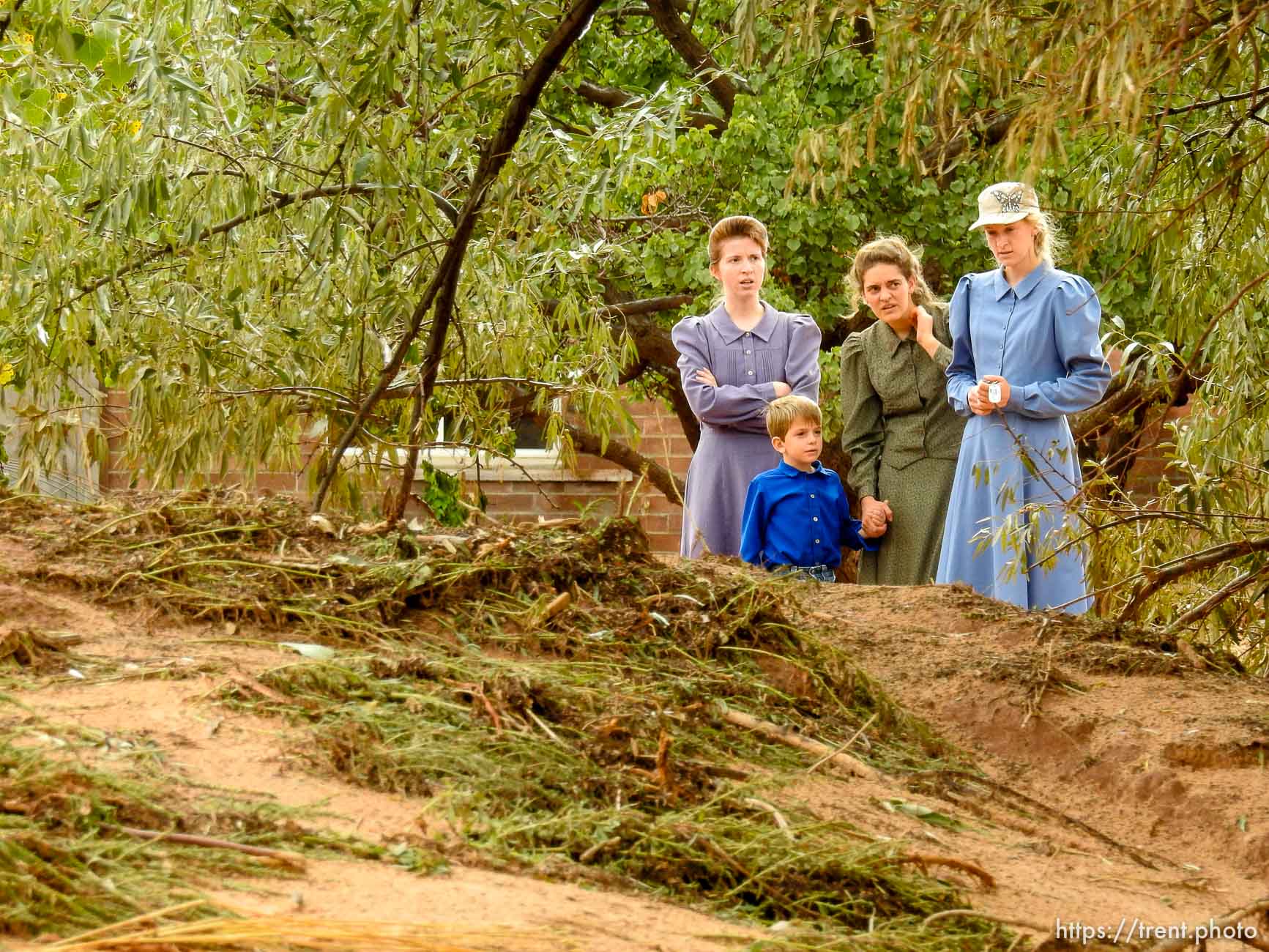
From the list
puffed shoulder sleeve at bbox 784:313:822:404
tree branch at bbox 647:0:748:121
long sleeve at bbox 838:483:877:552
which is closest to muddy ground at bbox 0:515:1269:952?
long sleeve at bbox 838:483:877:552

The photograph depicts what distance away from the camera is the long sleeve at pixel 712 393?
555 cm

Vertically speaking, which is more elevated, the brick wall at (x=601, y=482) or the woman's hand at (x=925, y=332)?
the woman's hand at (x=925, y=332)

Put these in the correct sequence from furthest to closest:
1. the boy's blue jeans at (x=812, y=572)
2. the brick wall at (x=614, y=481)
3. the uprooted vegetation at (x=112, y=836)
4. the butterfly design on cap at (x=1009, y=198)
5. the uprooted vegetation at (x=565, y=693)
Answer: the brick wall at (x=614, y=481)
the boy's blue jeans at (x=812, y=572)
the butterfly design on cap at (x=1009, y=198)
the uprooted vegetation at (x=565, y=693)
the uprooted vegetation at (x=112, y=836)

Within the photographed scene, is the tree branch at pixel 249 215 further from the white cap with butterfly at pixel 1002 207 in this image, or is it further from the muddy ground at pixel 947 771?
the white cap with butterfly at pixel 1002 207

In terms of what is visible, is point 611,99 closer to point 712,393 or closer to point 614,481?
point 614,481

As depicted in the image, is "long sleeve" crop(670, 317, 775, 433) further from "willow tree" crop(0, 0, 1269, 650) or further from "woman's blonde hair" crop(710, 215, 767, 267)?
"willow tree" crop(0, 0, 1269, 650)

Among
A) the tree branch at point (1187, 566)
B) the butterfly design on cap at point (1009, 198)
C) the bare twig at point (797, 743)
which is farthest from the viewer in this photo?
the butterfly design on cap at point (1009, 198)

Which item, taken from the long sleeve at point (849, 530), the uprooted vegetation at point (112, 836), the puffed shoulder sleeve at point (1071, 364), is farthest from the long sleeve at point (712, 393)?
the uprooted vegetation at point (112, 836)

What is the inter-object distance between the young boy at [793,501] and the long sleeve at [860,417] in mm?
258

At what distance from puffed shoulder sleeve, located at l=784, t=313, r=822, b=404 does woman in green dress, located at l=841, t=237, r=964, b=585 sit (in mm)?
115

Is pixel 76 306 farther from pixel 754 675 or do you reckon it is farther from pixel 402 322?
pixel 754 675

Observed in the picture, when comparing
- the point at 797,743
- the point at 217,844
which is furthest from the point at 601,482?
the point at 217,844

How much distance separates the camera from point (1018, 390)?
16.4 ft

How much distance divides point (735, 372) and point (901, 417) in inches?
24.2
